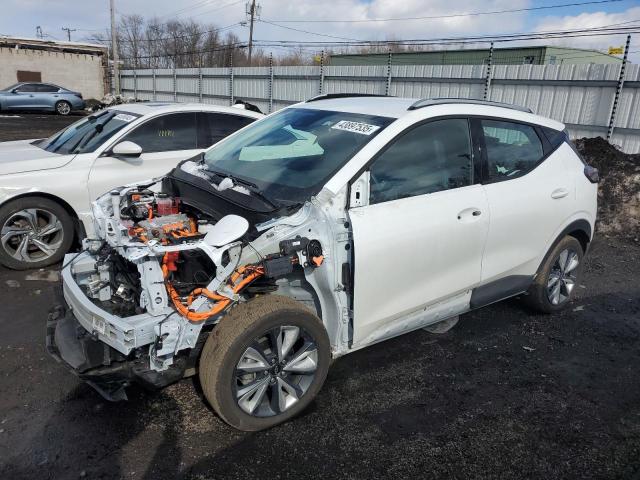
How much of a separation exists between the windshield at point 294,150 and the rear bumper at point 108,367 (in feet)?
3.96

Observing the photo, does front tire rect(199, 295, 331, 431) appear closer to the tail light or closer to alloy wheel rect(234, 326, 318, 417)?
alloy wheel rect(234, 326, 318, 417)

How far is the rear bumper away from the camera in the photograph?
2.60 m

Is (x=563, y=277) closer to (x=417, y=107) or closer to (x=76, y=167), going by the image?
(x=417, y=107)

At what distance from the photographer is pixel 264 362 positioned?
280 cm

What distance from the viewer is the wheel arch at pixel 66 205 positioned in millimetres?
4865

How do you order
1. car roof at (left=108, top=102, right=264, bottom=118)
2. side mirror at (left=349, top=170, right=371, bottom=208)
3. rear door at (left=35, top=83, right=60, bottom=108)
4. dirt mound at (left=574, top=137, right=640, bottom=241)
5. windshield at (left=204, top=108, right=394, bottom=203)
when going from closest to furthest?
side mirror at (left=349, top=170, right=371, bottom=208), windshield at (left=204, top=108, right=394, bottom=203), car roof at (left=108, top=102, right=264, bottom=118), dirt mound at (left=574, top=137, right=640, bottom=241), rear door at (left=35, top=83, right=60, bottom=108)

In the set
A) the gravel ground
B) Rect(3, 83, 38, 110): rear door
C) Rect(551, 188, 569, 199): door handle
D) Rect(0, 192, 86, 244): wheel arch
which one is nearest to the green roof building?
Rect(3, 83, 38, 110): rear door

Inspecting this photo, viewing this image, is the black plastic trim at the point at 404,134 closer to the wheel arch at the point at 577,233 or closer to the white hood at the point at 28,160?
the wheel arch at the point at 577,233

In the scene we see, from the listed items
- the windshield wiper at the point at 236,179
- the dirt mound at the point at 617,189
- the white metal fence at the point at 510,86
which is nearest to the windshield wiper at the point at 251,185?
the windshield wiper at the point at 236,179

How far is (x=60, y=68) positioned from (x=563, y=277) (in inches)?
1358

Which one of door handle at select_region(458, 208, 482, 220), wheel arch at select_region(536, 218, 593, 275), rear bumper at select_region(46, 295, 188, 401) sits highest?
door handle at select_region(458, 208, 482, 220)

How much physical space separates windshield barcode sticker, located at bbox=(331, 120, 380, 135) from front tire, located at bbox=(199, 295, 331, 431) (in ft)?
4.12

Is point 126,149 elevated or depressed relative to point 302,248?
→ elevated

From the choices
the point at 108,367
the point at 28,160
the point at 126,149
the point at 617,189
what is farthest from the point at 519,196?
the point at 617,189
